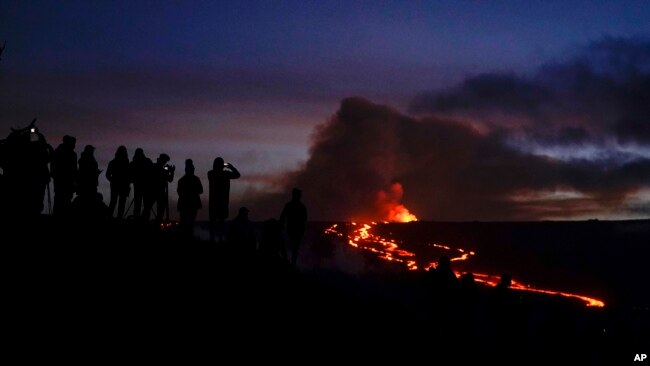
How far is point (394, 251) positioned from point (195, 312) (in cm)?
4885

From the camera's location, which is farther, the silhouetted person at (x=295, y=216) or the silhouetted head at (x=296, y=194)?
the silhouetted person at (x=295, y=216)

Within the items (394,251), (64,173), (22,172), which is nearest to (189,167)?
(64,173)

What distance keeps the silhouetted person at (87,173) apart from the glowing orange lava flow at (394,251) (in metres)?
21.4

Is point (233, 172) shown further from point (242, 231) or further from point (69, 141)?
point (69, 141)

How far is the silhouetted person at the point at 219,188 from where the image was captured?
730 inches

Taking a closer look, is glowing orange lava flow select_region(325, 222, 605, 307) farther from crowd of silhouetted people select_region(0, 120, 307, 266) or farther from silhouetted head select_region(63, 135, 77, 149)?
silhouetted head select_region(63, 135, 77, 149)

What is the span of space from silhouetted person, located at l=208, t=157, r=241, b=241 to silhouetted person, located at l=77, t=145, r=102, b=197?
2988mm

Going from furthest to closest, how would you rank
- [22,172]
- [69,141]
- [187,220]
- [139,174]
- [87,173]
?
1. [187,220]
2. [139,174]
3. [87,173]
4. [69,141]
5. [22,172]

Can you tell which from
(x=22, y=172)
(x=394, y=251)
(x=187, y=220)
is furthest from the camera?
(x=394, y=251)

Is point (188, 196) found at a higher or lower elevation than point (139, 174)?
lower

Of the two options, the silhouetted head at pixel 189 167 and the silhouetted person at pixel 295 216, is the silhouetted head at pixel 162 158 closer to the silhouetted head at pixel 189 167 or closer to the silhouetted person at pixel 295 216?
the silhouetted head at pixel 189 167

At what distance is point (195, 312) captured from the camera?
12.1 metres

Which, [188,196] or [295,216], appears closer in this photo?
[295,216]

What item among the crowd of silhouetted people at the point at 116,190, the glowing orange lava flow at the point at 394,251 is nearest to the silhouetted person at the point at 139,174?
the crowd of silhouetted people at the point at 116,190
